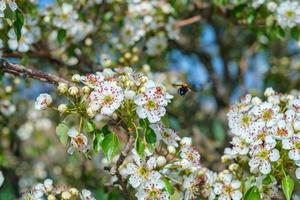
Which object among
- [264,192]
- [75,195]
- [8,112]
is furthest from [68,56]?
[264,192]

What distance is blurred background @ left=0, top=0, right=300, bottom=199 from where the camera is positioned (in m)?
4.26

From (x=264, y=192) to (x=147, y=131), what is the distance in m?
0.69

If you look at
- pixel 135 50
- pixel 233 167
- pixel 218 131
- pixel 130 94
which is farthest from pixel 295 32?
pixel 218 131

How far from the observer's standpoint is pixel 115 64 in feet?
13.6

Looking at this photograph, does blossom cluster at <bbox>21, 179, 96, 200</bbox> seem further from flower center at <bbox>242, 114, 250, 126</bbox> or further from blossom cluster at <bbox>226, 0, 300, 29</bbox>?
blossom cluster at <bbox>226, 0, 300, 29</bbox>

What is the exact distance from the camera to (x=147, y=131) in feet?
9.08

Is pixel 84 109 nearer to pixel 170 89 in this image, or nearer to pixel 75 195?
pixel 75 195

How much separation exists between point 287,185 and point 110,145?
0.80m

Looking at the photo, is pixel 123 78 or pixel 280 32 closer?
pixel 123 78

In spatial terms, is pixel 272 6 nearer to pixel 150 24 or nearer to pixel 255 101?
pixel 150 24

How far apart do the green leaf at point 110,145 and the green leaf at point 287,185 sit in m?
0.76

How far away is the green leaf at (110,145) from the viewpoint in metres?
2.73

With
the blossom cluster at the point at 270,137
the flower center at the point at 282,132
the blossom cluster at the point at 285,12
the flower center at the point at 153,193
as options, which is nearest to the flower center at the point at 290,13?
the blossom cluster at the point at 285,12

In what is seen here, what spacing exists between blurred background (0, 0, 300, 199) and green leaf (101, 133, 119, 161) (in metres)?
0.71
